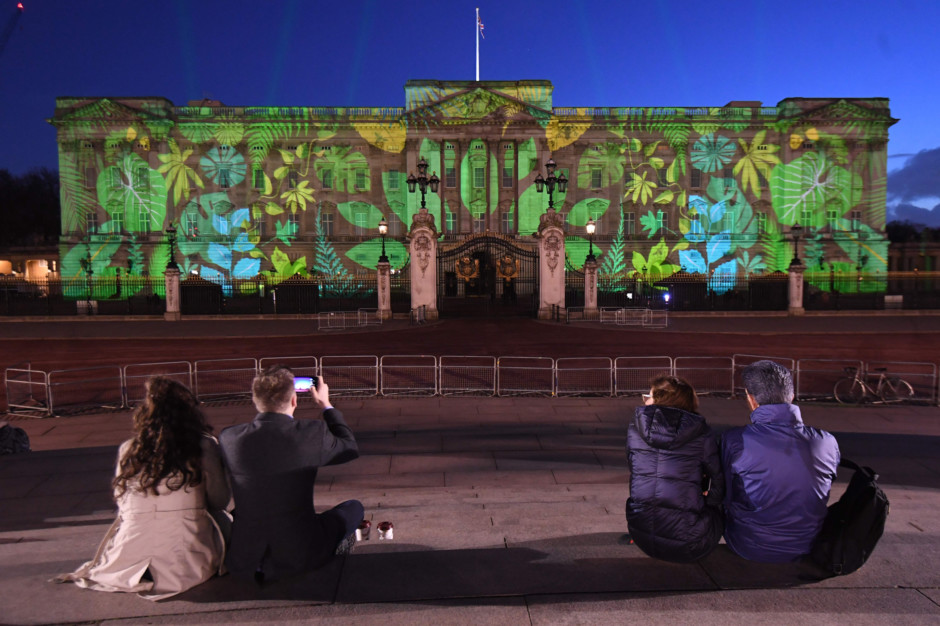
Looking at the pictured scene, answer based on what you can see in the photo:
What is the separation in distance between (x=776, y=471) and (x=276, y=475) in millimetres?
3069

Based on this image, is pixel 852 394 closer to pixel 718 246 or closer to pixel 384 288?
pixel 384 288

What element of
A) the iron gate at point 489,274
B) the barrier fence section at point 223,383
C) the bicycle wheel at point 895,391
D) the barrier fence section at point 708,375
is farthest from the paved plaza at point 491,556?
the iron gate at point 489,274

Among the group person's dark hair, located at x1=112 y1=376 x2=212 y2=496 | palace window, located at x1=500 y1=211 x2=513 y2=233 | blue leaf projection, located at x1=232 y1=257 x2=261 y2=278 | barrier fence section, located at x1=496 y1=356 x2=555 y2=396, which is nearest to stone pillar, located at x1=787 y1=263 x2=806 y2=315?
barrier fence section, located at x1=496 y1=356 x2=555 y2=396

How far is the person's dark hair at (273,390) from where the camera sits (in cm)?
366

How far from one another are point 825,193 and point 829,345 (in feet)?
166

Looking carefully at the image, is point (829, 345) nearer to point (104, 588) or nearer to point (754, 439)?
point (754, 439)

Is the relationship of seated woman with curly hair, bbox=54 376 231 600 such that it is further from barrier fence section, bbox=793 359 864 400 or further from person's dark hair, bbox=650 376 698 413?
barrier fence section, bbox=793 359 864 400

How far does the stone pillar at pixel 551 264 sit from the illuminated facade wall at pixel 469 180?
2801 cm

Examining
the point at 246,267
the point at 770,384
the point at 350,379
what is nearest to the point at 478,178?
Answer: the point at 246,267

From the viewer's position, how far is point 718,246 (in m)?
60.6

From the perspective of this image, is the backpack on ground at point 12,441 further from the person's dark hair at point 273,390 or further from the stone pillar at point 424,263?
the stone pillar at point 424,263

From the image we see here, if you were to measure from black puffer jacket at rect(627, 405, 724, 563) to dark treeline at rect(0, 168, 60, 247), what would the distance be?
10617 centimetres

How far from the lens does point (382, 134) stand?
59656 millimetres

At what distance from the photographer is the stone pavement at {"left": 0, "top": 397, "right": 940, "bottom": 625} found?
3.55m
